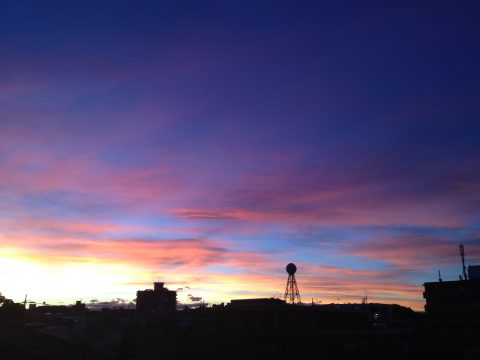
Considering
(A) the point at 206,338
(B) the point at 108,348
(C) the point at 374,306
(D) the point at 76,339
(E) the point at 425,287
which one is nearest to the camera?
(A) the point at 206,338

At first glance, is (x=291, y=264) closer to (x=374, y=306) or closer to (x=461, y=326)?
(x=461, y=326)

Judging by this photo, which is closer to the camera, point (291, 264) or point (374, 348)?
point (374, 348)

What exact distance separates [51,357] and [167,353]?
18.3 meters

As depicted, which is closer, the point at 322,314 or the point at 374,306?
the point at 322,314

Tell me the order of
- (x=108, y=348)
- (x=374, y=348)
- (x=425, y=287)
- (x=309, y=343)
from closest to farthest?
1. (x=309, y=343)
2. (x=374, y=348)
3. (x=108, y=348)
4. (x=425, y=287)

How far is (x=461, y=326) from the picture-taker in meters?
97.0

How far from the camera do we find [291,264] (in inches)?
3501

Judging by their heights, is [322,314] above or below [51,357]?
above

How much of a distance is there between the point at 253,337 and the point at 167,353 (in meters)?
15.6

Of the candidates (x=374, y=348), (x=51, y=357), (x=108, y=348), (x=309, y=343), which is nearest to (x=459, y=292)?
(x=374, y=348)

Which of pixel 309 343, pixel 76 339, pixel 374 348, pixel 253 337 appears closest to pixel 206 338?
pixel 253 337

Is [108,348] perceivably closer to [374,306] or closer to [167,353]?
[167,353]

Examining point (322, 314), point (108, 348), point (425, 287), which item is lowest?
point (108, 348)

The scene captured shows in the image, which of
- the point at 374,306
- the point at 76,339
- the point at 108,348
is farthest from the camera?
the point at 374,306
